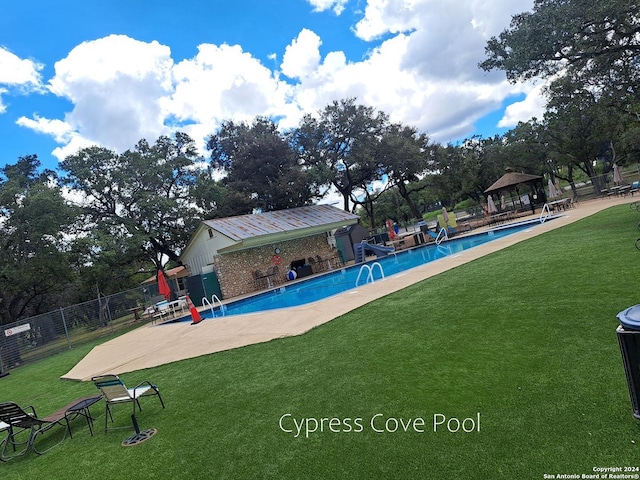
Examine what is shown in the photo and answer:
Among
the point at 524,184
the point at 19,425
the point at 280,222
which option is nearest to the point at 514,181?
the point at 524,184

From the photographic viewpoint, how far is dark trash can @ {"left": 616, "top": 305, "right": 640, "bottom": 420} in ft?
8.18

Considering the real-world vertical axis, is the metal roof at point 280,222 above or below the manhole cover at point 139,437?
above

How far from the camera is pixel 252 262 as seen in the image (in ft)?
71.8

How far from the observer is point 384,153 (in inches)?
1254

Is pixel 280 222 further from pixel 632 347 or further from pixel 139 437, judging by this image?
pixel 632 347

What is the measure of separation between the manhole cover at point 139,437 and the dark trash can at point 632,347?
4811 mm

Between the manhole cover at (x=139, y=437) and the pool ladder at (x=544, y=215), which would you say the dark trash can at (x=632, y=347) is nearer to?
the manhole cover at (x=139, y=437)

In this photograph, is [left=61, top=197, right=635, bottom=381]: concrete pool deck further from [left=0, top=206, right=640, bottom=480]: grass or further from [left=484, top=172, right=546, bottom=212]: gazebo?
[left=484, top=172, right=546, bottom=212]: gazebo

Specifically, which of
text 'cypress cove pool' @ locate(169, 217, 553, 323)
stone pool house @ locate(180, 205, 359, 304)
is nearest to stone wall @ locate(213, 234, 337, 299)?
stone pool house @ locate(180, 205, 359, 304)

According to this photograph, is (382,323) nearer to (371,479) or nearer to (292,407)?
(292,407)

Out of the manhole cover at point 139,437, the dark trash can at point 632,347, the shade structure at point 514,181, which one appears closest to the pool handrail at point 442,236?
the shade structure at point 514,181

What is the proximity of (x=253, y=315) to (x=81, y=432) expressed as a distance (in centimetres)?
660

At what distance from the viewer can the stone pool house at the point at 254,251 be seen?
67.6 ft

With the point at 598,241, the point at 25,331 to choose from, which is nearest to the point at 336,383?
the point at 598,241
